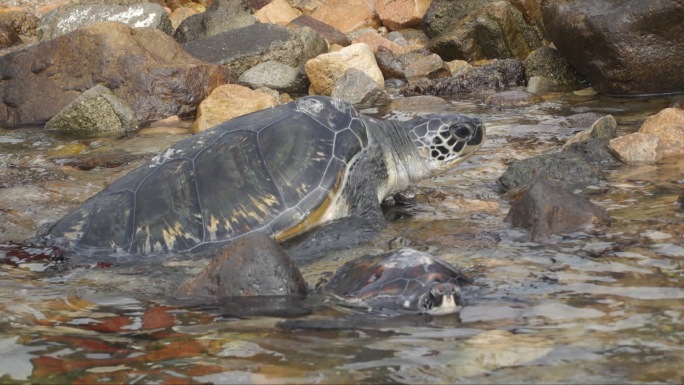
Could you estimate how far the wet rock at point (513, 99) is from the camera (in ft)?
38.5

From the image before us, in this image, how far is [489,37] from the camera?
15.7 m

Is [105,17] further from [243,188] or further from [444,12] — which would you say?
[243,188]

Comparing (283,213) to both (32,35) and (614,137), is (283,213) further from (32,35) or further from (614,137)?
(32,35)

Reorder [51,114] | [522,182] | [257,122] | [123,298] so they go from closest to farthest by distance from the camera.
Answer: [123,298] < [257,122] < [522,182] < [51,114]

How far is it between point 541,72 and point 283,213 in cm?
868

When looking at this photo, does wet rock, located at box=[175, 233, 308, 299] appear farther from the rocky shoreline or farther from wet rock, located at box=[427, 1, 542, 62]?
wet rock, located at box=[427, 1, 542, 62]

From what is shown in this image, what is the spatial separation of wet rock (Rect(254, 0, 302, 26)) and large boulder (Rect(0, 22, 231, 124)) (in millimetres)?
7737

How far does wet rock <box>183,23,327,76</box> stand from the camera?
48.8 feet

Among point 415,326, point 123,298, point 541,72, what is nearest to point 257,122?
point 123,298

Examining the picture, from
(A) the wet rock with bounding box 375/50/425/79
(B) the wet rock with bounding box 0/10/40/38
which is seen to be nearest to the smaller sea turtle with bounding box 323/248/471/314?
(A) the wet rock with bounding box 375/50/425/79

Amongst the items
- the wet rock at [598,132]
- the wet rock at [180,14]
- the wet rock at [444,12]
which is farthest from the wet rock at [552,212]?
the wet rock at [180,14]

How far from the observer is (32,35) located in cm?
2125

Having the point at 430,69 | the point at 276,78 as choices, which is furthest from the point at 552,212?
the point at 430,69

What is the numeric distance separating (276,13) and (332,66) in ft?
26.3
